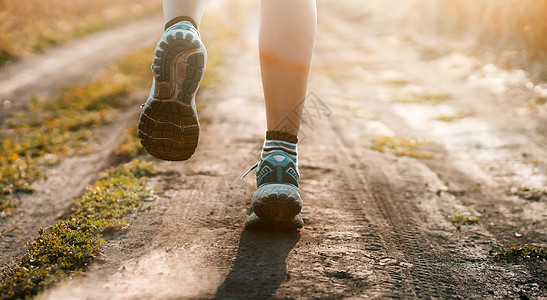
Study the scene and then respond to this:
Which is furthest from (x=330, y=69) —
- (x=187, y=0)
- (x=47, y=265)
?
(x=47, y=265)

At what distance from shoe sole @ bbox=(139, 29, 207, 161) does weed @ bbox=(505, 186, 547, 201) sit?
6.08 feet

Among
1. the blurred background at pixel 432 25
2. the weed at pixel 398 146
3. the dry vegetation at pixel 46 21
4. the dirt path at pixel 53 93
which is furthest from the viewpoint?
the dry vegetation at pixel 46 21

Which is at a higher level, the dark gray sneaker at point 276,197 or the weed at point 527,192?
the dark gray sneaker at point 276,197

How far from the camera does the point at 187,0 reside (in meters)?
1.70

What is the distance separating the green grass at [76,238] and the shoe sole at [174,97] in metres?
0.41

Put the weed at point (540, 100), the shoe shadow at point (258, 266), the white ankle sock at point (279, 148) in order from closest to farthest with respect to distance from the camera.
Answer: the shoe shadow at point (258, 266)
the white ankle sock at point (279, 148)
the weed at point (540, 100)

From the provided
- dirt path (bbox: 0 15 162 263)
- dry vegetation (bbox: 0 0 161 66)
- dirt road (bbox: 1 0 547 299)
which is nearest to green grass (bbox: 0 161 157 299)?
dirt road (bbox: 1 0 547 299)

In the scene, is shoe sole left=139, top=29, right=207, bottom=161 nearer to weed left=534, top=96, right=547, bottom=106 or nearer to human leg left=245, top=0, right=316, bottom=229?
human leg left=245, top=0, right=316, bottom=229

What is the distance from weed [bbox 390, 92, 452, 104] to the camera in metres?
5.10

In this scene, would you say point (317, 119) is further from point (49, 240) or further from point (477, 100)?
point (49, 240)

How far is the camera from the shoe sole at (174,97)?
1.60 m

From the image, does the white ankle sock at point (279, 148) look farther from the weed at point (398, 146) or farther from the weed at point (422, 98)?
the weed at point (422, 98)

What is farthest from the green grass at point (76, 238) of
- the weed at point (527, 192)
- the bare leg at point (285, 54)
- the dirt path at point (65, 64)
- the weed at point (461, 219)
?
the dirt path at point (65, 64)

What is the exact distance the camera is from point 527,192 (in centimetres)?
256
